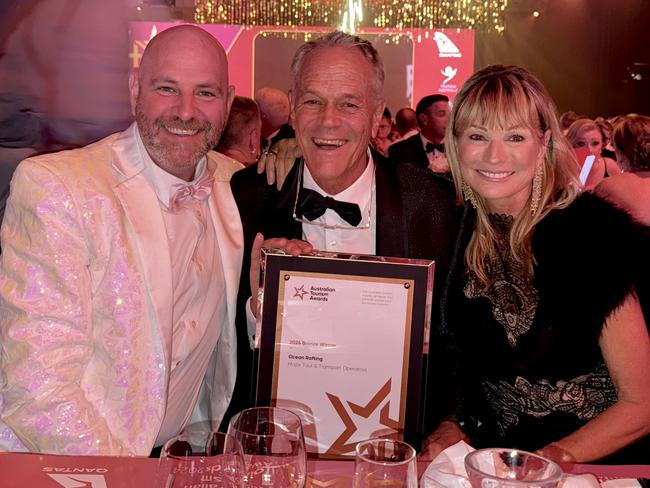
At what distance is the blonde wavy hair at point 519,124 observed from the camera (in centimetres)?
242

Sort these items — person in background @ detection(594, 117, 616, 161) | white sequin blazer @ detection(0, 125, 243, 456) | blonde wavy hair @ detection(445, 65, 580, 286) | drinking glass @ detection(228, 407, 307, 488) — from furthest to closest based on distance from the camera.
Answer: person in background @ detection(594, 117, 616, 161)
blonde wavy hair @ detection(445, 65, 580, 286)
white sequin blazer @ detection(0, 125, 243, 456)
drinking glass @ detection(228, 407, 307, 488)

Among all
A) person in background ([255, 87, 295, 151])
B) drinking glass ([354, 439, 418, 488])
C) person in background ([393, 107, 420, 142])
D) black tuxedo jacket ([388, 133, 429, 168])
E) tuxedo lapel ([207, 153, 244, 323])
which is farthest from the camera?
person in background ([393, 107, 420, 142])

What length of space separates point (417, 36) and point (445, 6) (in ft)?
2.61

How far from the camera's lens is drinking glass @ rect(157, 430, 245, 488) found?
127cm

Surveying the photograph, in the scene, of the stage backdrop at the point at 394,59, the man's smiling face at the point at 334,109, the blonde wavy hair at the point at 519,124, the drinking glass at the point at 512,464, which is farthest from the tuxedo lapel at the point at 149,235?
the stage backdrop at the point at 394,59

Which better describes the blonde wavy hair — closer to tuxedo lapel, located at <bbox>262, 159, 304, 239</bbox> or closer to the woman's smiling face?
the woman's smiling face

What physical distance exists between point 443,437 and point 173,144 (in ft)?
4.66

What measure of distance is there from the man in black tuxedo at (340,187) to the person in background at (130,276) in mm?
119

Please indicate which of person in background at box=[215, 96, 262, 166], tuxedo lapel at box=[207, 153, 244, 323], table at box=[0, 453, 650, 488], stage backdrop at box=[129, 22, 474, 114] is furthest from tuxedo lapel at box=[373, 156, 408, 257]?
stage backdrop at box=[129, 22, 474, 114]

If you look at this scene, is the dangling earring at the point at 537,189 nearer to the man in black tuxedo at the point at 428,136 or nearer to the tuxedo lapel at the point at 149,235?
the tuxedo lapel at the point at 149,235

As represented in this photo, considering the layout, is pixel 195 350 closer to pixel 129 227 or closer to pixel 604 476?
pixel 129 227

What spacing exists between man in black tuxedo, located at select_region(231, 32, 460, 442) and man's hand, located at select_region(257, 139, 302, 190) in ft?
0.11

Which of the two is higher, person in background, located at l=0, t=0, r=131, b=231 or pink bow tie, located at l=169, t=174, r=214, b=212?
person in background, located at l=0, t=0, r=131, b=231

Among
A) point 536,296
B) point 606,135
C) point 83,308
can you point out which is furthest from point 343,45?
point 606,135
